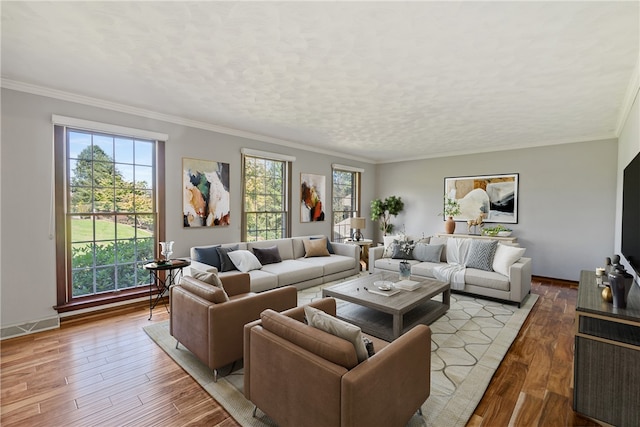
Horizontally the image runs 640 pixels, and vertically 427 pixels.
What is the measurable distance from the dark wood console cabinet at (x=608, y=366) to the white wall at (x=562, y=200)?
4.09 meters

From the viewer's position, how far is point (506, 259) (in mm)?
4156

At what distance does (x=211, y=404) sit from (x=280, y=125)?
3744 mm

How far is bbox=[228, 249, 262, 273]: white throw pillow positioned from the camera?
4164 mm

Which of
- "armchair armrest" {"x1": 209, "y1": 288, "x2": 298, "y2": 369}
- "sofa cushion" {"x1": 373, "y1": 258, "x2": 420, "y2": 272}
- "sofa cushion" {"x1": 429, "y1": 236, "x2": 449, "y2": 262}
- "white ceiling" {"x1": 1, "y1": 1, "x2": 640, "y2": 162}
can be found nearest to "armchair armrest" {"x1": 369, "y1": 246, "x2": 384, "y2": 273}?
"sofa cushion" {"x1": 373, "y1": 258, "x2": 420, "y2": 272}

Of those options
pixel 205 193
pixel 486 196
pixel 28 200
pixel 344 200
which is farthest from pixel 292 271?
pixel 486 196

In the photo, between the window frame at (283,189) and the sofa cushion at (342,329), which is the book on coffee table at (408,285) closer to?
the sofa cushion at (342,329)

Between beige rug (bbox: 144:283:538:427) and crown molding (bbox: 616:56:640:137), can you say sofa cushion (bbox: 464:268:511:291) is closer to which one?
beige rug (bbox: 144:283:538:427)

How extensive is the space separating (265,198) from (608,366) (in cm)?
487

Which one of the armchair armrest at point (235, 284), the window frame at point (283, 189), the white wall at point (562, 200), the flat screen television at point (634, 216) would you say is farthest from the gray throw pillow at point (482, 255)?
the armchair armrest at point (235, 284)

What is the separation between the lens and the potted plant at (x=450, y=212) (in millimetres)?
6234

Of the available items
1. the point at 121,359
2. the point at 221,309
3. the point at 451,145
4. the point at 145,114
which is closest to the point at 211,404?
the point at 221,309

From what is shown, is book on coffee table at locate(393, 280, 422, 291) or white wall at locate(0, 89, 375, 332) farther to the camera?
book on coffee table at locate(393, 280, 422, 291)

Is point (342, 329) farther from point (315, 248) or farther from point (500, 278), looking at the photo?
point (315, 248)

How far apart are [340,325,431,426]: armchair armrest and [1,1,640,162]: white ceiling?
A: 207 centimetres
